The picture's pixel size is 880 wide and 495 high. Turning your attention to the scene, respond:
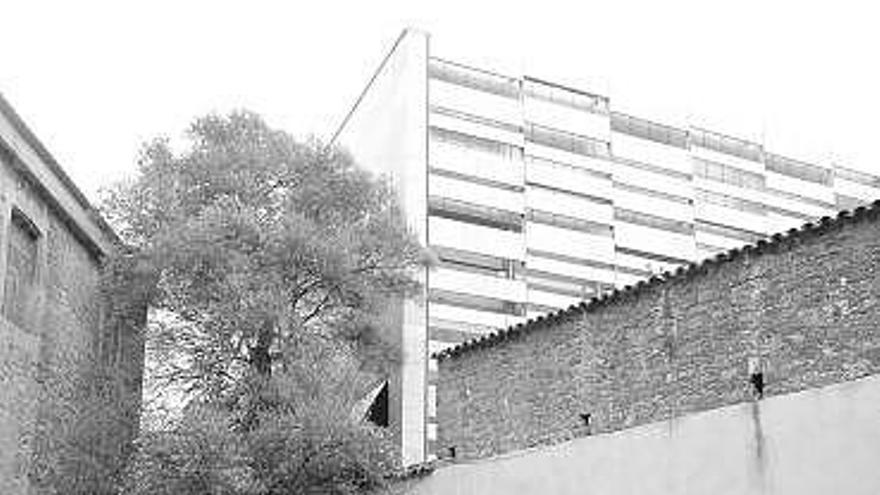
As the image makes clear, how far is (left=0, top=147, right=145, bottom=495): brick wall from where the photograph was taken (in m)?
13.1

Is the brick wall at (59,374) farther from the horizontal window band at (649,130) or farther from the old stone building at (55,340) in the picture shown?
the horizontal window band at (649,130)

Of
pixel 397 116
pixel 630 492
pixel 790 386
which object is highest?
pixel 397 116

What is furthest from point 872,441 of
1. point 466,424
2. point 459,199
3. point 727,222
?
point 727,222

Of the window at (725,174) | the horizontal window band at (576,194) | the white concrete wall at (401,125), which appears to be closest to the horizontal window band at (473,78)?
the white concrete wall at (401,125)

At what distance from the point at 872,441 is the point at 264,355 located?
9578 mm

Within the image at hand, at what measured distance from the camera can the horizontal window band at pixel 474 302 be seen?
4134cm

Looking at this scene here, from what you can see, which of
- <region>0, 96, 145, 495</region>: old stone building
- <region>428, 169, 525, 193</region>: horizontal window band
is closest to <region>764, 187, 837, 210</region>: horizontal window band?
<region>428, 169, 525, 193</region>: horizontal window band

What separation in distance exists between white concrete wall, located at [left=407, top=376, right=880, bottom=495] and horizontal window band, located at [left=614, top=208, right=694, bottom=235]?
125 ft

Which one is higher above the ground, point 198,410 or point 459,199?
point 459,199

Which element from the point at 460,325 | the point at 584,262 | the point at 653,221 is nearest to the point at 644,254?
the point at 653,221

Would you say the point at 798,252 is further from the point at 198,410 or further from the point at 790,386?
the point at 198,410

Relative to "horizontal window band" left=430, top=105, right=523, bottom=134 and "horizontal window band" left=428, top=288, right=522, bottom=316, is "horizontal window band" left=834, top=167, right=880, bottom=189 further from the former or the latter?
"horizontal window band" left=428, top=288, right=522, bottom=316

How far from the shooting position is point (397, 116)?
43281 millimetres

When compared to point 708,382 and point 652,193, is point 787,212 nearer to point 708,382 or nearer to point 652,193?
point 652,193
